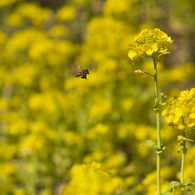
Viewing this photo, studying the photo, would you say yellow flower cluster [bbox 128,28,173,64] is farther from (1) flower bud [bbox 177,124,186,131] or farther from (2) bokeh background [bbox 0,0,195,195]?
(2) bokeh background [bbox 0,0,195,195]

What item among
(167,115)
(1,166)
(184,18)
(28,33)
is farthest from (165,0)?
(167,115)

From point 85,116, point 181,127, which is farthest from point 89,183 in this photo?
point 85,116

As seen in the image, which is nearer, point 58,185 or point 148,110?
point 58,185

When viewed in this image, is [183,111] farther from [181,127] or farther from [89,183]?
[89,183]

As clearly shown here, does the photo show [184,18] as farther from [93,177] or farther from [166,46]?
[93,177]

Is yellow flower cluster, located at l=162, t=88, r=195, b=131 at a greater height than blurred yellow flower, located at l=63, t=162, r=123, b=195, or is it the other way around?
yellow flower cluster, located at l=162, t=88, r=195, b=131

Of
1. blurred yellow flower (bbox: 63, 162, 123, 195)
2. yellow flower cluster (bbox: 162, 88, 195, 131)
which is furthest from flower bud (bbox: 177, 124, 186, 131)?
blurred yellow flower (bbox: 63, 162, 123, 195)
